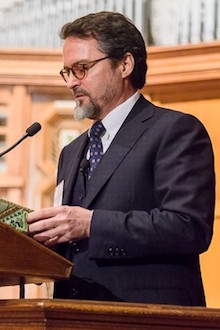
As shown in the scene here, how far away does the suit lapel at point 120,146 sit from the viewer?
188 centimetres

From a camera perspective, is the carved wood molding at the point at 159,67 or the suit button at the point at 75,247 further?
the carved wood molding at the point at 159,67

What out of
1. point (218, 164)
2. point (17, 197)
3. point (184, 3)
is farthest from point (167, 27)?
point (17, 197)

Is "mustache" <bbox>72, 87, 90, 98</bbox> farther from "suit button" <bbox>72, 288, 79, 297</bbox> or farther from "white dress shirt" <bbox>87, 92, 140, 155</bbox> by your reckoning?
"suit button" <bbox>72, 288, 79, 297</bbox>

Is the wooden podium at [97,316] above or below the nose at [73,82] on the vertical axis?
below

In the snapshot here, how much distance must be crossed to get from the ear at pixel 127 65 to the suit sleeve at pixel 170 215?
0.28 m

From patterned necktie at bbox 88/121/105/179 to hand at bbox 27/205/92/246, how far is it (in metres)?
0.28

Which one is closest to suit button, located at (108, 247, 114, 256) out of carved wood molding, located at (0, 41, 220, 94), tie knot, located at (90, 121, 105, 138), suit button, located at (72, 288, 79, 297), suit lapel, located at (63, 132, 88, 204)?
suit button, located at (72, 288, 79, 297)

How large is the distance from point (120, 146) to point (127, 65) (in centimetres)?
28


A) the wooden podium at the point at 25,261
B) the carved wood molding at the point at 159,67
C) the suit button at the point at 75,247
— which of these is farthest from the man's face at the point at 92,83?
the carved wood molding at the point at 159,67

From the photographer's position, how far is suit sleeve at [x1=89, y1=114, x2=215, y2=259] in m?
1.72

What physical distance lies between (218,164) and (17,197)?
0.86 m

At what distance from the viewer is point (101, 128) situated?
2.04 metres

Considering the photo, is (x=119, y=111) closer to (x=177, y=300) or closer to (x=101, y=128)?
(x=101, y=128)

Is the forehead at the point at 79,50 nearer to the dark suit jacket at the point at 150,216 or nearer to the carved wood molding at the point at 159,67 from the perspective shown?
the dark suit jacket at the point at 150,216
